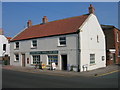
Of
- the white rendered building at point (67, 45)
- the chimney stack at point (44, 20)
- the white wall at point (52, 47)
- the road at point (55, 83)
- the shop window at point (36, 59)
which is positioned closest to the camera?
the road at point (55, 83)

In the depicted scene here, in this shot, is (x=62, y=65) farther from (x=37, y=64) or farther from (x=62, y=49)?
(x=37, y=64)

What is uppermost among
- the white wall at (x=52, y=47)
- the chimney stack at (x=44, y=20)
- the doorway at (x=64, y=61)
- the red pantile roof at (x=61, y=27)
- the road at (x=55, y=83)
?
the chimney stack at (x=44, y=20)

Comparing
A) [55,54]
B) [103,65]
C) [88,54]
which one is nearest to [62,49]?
[55,54]

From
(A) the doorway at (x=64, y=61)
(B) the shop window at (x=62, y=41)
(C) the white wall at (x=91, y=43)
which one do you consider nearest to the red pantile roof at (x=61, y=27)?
(B) the shop window at (x=62, y=41)

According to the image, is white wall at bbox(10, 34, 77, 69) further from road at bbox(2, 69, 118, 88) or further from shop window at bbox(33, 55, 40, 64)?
road at bbox(2, 69, 118, 88)

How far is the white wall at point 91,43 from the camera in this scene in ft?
76.7

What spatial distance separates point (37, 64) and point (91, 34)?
947cm

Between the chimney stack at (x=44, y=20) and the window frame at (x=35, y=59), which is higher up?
the chimney stack at (x=44, y=20)

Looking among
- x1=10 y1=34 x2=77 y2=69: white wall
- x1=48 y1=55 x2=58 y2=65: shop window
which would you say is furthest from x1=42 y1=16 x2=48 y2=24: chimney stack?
x1=48 y1=55 x2=58 y2=65: shop window

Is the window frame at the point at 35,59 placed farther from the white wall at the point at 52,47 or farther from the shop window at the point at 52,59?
the shop window at the point at 52,59

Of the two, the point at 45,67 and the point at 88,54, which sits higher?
the point at 88,54

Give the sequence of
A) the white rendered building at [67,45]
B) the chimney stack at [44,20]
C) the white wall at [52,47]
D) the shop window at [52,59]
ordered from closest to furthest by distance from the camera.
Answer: the white rendered building at [67,45] < the white wall at [52,47] < the shop window at [52,59] < the chimney stack at [44,20]

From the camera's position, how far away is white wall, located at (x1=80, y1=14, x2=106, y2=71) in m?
23.4

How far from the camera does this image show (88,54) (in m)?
24.5
